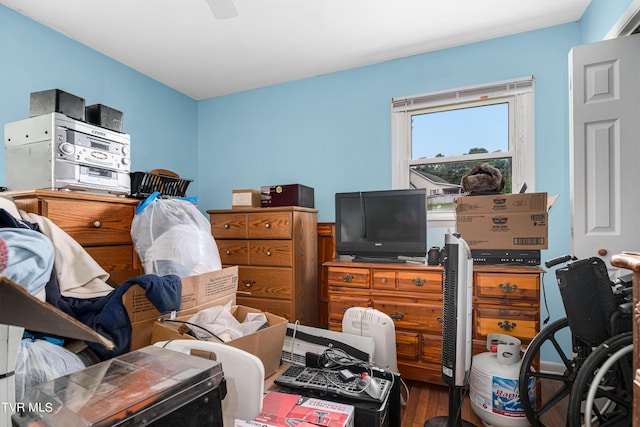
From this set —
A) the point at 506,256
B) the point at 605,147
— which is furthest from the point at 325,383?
the point at 605,147

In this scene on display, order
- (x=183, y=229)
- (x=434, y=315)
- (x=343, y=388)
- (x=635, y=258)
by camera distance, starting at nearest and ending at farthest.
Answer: (x=635, y=258)
(x=343, y=388)
(x=183, y=229)
(x=434, y=315)

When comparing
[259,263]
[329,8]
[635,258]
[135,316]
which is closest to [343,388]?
[135,316]

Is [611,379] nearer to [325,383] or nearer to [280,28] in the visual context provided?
[325,383]

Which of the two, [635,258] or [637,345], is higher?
[635,258]

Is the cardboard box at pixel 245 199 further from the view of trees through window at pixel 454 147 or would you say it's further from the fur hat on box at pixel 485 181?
the fur hat on box at pixel 485 181

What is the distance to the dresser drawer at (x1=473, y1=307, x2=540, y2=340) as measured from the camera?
1.86m

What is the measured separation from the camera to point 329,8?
212cm

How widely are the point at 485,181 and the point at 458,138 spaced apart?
25.9 inches

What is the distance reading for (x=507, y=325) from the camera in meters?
1.90

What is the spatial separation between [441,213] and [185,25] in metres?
2.39

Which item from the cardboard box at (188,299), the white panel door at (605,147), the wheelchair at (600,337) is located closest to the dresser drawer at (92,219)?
the cardboard box at (188,299)

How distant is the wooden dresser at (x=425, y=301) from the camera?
73.9 inches

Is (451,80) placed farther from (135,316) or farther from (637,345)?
(135,316)

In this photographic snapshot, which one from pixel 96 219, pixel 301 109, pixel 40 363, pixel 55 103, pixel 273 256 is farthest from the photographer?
pixel 301 109
